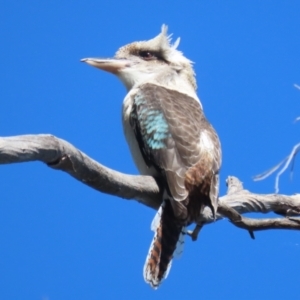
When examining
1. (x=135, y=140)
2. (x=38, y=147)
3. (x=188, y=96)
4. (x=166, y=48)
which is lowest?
(x=38, y=147)

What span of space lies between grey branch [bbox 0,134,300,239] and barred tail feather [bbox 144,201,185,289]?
0.07m

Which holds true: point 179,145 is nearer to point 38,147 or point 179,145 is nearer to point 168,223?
point 168,223

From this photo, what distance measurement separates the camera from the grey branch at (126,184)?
252 cm

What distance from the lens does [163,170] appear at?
3.75 meters

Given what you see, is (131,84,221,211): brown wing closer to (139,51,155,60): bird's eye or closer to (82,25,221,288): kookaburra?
(82,25,221,288): kookaburra

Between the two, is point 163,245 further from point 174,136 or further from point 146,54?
point 146,54

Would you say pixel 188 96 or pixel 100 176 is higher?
pixel 188 96

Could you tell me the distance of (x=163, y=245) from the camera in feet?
12.0

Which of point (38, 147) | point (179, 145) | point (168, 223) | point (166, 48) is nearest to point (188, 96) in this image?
point (166, 48)

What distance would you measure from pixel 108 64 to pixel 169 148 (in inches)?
46.9

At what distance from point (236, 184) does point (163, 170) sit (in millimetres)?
572

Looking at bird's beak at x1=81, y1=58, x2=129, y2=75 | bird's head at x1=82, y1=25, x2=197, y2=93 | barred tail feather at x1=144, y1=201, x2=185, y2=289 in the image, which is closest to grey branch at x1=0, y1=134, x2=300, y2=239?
barred tail feather at x1=144, y1=201, x2=185, y2=289

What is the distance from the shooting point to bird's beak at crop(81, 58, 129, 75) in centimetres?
481

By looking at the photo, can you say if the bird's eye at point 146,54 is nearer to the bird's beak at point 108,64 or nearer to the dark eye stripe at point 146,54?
the dark eye stripe at point 146,54
